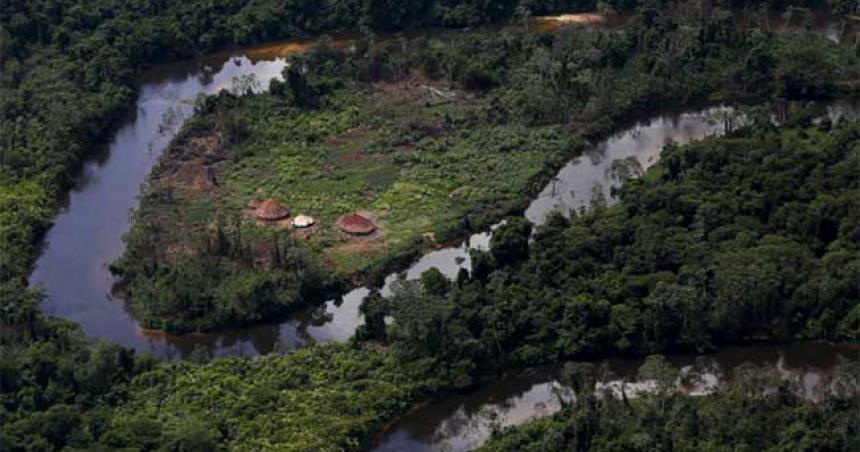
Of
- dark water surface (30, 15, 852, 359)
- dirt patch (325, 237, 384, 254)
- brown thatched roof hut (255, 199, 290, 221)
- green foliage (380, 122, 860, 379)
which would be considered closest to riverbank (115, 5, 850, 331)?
dirt patch (325, 237, 384, 254)

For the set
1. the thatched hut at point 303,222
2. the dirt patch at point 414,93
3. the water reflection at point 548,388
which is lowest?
the water reflection at point 548,388

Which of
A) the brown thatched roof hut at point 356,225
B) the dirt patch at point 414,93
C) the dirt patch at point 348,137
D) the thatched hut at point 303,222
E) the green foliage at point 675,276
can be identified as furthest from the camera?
the dirt patch at point 414,93

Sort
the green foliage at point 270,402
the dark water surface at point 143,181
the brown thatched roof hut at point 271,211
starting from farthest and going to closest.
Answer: the brown thatched roof hut at point 271,211 → the dark water surface at point 143,181 → the green foliage at point 270,402

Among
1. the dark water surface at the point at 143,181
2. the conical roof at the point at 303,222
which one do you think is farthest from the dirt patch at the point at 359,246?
the conical roof at the point at 303,222

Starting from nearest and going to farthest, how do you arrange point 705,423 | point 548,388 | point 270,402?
point 705,423 < point 270,402 < point 548,388

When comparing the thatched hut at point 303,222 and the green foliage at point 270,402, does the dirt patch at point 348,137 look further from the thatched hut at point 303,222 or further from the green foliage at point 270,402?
the green foliage at point 270,402

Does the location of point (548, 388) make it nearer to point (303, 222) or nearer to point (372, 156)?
point (303, 222)

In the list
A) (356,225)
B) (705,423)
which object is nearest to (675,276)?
(705,423)
